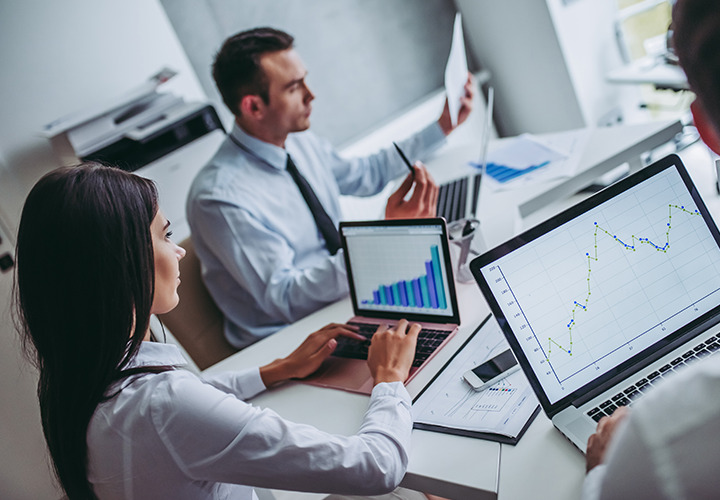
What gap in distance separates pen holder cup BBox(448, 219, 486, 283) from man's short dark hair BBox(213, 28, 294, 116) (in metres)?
0.92

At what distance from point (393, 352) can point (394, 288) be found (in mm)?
201

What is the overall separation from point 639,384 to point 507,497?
0.86ft

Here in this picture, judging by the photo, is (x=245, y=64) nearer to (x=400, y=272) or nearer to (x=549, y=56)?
(x=400, y=272)

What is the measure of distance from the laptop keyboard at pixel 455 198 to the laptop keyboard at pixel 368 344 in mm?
487

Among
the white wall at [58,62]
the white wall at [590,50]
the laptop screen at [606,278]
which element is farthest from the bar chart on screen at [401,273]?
the white wall at [590,50]

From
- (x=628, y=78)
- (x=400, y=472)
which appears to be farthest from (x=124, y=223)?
(x=628, y=78)

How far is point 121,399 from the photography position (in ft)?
2.94

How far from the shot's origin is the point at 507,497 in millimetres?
800

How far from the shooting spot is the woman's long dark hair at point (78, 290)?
34.5 inches

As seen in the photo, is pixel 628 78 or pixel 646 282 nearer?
pixel 646 282

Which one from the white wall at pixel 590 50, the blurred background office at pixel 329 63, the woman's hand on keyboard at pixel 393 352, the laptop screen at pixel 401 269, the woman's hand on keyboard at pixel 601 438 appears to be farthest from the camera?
the white wall at pixel 590 50

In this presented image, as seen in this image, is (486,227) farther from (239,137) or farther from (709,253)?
(239,137)

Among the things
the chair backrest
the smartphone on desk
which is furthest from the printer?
the smartphone on desk

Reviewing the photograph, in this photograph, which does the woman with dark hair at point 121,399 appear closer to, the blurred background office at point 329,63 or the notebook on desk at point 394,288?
the notebook on desk at point 394,288
